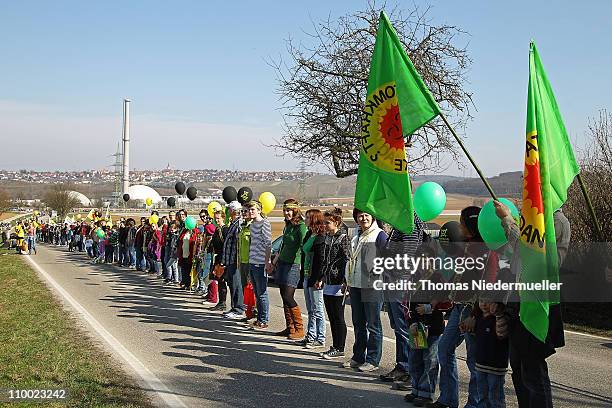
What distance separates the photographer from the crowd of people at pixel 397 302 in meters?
5.38

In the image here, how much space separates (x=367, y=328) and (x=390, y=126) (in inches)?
101

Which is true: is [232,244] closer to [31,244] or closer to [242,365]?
[242,365]

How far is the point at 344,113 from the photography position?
17078 millimetres

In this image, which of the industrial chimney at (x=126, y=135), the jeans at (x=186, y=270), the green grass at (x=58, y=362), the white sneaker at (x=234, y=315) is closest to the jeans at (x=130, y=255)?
the jeans at (x=186, y=270)

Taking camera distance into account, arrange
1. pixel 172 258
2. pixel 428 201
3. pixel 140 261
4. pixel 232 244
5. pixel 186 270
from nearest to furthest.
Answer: pixel 428 201
pixel 232 244
pixel 186 270
pixel 172 258
pixel 140 261

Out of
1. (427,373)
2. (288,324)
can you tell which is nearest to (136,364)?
(288,324)

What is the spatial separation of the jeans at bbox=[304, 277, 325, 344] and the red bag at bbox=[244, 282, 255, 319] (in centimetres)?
237

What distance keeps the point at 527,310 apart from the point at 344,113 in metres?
12.5

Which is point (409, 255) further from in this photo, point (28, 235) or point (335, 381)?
point (28, 235)

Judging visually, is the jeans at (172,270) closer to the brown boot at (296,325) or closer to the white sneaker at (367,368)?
the brown boot at (296,325)

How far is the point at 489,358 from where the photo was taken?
5578 mm

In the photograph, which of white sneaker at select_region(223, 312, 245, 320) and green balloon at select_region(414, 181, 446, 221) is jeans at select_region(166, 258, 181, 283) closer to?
white sneaker at select_region(223, 312, 245, 320)

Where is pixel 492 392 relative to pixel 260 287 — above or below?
below

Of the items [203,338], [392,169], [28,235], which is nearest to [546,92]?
[392,169]
